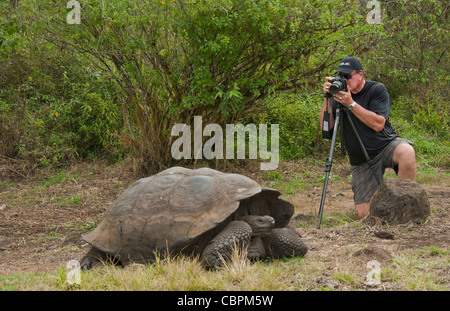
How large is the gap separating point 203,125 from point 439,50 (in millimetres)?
7300

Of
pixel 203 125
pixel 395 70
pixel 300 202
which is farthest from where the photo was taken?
pixel 395 70

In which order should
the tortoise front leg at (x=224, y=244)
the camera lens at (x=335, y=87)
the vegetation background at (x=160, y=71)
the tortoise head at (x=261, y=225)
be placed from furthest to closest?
the vegetation background at (x=160, y=71), the camera lens at (x=335, y=87), the tortoise head at (x=261, y=225), the tortoise front leg at (x=224, y=244)

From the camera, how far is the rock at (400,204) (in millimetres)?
4746

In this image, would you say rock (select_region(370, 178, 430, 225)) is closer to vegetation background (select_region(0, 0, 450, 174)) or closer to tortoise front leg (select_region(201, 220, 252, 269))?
tortoise front leg (select_region(201, 220, 252, 269))

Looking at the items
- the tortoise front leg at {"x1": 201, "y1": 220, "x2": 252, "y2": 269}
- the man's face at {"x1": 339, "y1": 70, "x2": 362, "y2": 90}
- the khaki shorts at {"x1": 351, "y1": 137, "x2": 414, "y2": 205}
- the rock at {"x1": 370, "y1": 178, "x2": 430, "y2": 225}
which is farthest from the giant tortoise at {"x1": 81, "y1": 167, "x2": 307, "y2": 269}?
the man's face at {"x1": 339, "y1": 70, "x2": 362, "y2": 90}

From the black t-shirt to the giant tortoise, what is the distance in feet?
6.00

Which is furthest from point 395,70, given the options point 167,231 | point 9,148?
point 167,231

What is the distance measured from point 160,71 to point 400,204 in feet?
13.8

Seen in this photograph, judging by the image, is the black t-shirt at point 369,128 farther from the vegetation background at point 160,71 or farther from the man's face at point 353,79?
the vegetation background at point 160,71

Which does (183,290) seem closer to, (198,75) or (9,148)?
(198,75)

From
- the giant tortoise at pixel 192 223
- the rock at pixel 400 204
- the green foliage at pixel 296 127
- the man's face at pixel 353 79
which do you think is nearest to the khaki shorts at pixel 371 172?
the rock at pixel 400 204

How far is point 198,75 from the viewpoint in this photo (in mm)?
7145

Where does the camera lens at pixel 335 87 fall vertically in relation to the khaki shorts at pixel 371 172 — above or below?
above

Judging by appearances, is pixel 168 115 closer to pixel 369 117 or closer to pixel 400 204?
pixel 369 117
